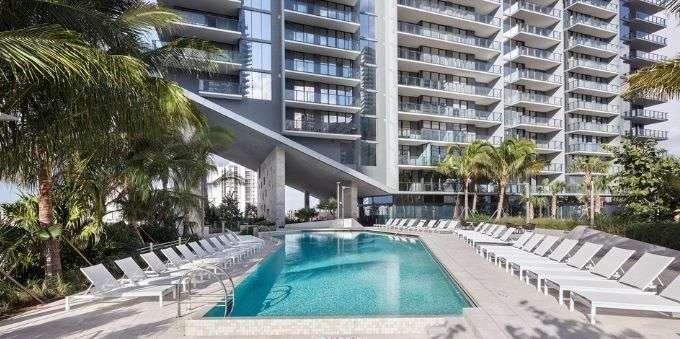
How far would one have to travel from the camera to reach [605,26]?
52.1m

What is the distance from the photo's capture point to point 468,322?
22.6 feet

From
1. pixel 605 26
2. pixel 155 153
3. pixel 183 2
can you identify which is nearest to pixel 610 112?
pixel 605 26

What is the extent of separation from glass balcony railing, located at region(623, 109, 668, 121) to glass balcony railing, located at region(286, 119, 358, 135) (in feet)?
115

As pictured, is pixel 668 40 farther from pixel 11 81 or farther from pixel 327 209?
pixel 11 81

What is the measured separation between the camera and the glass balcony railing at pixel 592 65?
49.7 m

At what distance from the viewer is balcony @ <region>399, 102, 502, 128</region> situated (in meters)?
41.9

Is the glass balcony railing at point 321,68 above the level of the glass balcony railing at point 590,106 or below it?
above

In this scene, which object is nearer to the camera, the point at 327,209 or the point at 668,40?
the point at 327,209

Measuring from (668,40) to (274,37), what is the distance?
167ft

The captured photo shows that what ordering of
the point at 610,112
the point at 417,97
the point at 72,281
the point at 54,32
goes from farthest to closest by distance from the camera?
the point at 610,112 → the point at 417,97 → the point at 72,281 → the point at 54,32

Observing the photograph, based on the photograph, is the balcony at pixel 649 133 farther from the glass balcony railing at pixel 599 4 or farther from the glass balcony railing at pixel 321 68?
the glass balcony railing at pixel 321 68

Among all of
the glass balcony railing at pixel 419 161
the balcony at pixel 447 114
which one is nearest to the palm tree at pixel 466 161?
the glass balcony railing at pixel 419 161

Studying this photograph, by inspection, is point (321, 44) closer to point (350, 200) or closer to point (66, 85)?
point (350, 200)

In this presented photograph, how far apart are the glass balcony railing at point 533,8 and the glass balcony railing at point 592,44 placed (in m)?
3.33
